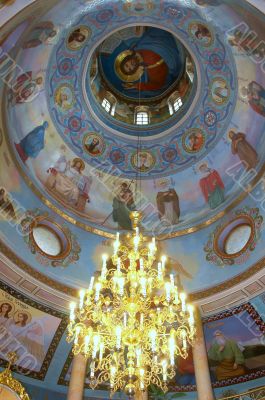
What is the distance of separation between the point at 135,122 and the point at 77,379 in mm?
9579

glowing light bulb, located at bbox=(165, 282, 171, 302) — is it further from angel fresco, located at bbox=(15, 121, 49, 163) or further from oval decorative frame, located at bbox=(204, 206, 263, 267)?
angel fresco, located at bbox=(15, 121, 49, 163)

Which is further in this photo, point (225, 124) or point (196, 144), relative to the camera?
point (196, 144)

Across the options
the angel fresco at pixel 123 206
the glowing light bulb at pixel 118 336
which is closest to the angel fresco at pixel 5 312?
the angel fresco at pixel 123 206

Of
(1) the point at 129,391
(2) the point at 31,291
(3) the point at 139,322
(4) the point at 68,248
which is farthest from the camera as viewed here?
(4) the point at 68,248

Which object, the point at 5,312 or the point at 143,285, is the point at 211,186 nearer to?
the point at 143,285

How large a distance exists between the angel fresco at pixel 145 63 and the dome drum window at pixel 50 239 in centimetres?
670

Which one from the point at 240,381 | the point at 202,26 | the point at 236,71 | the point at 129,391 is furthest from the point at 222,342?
the point at 202,26

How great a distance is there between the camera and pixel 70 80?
44.2 feet

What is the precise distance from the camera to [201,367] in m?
10.7

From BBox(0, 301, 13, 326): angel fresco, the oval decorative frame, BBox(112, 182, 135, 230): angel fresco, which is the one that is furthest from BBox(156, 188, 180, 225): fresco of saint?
BBox(0, 301, 13, 326): angel fresco

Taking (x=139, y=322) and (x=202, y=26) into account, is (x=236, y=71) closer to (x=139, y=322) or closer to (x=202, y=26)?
(x=202, y=26)

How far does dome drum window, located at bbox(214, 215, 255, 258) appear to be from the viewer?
485 inches

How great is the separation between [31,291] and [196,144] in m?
7.57

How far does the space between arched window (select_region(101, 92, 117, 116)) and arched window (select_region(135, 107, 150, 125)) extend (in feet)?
3.28
